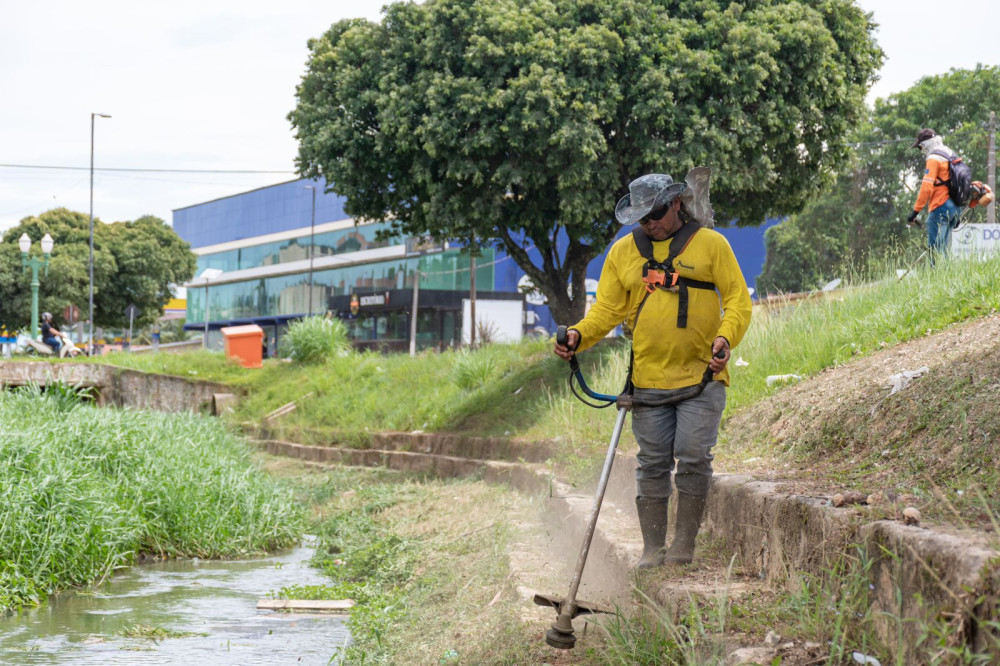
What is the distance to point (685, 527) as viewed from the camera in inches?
196

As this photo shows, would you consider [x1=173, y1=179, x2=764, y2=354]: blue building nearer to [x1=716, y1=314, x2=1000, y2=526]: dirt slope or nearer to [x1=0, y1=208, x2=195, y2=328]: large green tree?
[x1=0, y1=208, x2=195, y2=328]: large green tree

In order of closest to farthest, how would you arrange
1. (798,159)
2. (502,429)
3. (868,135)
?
(502,429) → (798,159) → (868,135)

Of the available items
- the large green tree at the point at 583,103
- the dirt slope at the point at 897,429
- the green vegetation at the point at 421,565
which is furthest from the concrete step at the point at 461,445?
the dirt slope at the point at 897,429

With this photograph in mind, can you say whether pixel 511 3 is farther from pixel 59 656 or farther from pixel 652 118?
pixel 59 656

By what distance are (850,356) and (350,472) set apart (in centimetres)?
853

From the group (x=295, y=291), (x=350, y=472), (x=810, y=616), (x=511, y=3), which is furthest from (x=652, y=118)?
(x=295, y=291)

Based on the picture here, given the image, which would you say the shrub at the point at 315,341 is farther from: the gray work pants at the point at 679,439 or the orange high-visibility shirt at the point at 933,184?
the gray work pants at the point at 679,439

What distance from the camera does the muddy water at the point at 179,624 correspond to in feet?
22.6

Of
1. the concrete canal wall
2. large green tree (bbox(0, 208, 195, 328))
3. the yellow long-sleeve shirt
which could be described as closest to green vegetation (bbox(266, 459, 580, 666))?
the yellow long-sleeve shirt

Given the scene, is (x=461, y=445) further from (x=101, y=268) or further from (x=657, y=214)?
(x=101, y=268)

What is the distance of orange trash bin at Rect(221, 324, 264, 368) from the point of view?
78.0 ft

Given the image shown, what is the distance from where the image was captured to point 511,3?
14.6 metres

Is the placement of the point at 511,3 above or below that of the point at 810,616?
above

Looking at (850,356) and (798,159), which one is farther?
(798,159)
